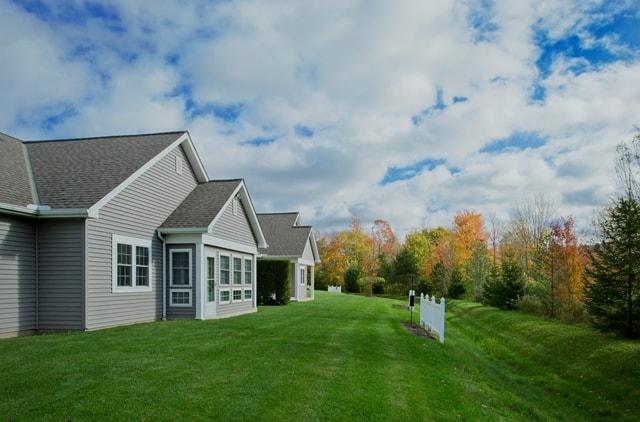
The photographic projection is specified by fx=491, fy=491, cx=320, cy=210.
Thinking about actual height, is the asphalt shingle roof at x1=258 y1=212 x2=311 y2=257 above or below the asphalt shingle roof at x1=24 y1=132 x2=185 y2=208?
below

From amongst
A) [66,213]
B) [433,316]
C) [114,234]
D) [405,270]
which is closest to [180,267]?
[114,234]

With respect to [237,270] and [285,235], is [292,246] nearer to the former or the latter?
[285,235]

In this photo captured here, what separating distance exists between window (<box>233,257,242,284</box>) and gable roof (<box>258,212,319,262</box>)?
10.7 m

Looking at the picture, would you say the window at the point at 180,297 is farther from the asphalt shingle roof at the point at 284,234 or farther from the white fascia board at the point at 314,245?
the white fascia board at the point at 314,245

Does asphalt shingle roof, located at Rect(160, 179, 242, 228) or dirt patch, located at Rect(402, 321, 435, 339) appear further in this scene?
asphalt shingle roof, located at Rect(160, 179, 242, 228)

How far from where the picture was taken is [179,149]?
1786 cm

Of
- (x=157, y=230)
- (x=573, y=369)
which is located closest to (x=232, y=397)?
(x=573, y=369)

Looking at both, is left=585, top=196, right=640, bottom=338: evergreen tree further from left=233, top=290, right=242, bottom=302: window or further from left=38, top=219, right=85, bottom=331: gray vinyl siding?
left=38, top=219, right=85, bottom=331: gray vinyl siding

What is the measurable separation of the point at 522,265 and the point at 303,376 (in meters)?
27.4

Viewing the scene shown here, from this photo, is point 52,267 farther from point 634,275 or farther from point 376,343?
point 634,275

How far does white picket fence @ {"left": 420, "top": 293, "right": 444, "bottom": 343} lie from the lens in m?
13.7

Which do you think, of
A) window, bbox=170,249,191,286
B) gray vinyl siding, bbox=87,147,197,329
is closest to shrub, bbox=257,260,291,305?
gray vinyl siding, bbox=87,147,197,329

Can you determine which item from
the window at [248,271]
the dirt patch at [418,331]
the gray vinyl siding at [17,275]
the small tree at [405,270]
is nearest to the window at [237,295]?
the window at [248,271]

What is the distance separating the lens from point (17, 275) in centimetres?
1222
